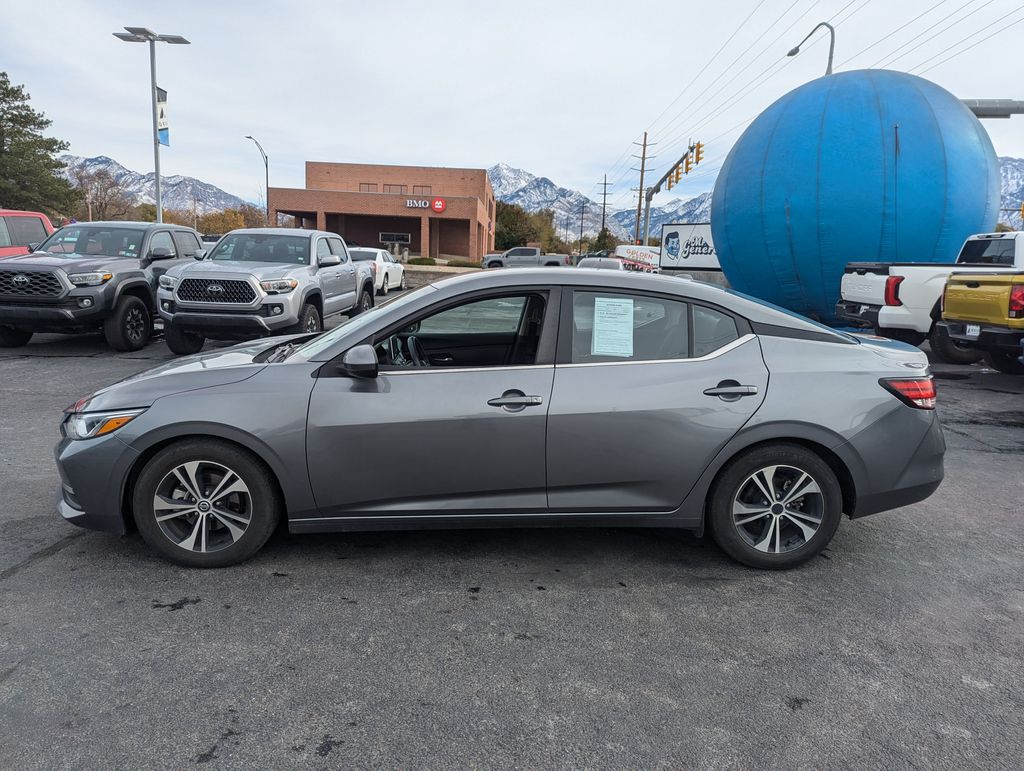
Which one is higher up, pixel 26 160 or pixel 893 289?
pixel 26 160

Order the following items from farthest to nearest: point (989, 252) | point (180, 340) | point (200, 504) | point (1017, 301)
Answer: point (989, 252) < point (180, 340) < point (1017, 301) < point (200, 504)

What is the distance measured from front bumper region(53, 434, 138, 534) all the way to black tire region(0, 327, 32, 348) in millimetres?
9076

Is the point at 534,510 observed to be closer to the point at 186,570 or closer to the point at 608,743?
the point at 608,743

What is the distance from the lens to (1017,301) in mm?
7875

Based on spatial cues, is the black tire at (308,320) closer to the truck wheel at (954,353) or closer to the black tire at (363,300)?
the black tire at (363,300)

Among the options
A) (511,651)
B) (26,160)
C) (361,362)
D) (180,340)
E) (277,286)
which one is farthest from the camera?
(26,160)

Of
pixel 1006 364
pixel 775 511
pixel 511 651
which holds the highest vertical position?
pixel 1006 364

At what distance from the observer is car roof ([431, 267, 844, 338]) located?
3.78 meters

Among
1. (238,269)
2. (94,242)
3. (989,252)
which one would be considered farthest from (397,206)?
(989,252)

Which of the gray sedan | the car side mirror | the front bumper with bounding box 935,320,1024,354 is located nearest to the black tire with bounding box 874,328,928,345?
the front bumper with bounding box 935,320,1024,354

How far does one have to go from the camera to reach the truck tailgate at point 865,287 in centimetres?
1093

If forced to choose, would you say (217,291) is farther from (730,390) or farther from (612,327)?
(730,390)

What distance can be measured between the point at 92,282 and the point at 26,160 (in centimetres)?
5027

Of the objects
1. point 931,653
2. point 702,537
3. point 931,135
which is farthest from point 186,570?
point 931,135
